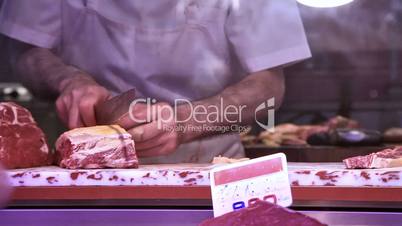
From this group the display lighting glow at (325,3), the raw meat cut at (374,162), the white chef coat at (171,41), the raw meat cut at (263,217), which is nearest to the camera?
the raw meat cut at (263,217)

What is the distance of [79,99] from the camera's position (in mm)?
3646

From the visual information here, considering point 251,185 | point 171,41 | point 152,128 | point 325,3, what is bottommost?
point 152,128

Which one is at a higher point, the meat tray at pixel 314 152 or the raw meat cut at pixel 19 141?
the raw meat cut at pixel 19 141

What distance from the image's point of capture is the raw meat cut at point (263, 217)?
1751mm

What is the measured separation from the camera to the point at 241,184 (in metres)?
1.81

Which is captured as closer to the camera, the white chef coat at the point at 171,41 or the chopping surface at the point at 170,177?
the chopping surface at the point at 170,177

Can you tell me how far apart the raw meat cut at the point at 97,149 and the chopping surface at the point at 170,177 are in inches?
6.5

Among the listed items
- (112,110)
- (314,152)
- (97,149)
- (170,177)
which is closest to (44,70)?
(112,110)

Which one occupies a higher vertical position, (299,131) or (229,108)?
(229,108)

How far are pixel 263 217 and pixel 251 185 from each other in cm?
11

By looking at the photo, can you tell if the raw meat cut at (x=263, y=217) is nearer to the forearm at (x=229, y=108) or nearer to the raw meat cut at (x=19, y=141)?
the raw meat cut at (x=19, y=141)

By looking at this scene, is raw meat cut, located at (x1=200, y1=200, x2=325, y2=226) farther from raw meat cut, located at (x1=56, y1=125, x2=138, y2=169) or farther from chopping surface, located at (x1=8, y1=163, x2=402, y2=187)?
raw meat cut, located at (x1=56, y1=125, x2=138, y2=169)

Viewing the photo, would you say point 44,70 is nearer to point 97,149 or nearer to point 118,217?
point 97,149

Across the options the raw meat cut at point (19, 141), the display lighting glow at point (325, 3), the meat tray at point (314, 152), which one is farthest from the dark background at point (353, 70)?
the raw meat cut at point (19, 141)
